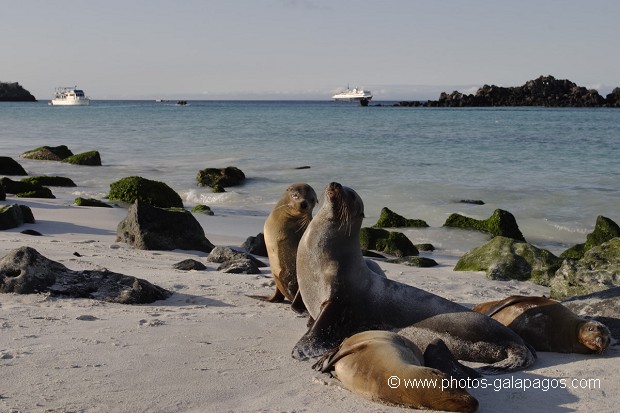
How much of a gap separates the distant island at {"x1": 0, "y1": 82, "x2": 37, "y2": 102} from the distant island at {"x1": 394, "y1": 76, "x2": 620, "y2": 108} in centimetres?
8759

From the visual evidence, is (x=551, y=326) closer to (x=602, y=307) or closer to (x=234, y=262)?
(x=602, y=307)

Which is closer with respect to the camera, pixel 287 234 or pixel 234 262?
pixel 287 234

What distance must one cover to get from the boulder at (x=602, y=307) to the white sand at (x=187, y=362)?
430 mm

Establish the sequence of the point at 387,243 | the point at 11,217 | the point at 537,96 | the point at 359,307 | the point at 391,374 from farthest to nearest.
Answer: the point at 537,96 < the point at 387,243 < the point at 11,217 < the point at 359,307 < the point at 391,374

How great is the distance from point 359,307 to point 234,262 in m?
2.90

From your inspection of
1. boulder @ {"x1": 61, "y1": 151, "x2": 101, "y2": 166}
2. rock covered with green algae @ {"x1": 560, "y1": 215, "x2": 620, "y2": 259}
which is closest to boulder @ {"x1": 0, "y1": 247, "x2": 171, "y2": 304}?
rock covered with green algae @ {"x1": 560, "y1": 215, "x2": 620, "y2": 259}

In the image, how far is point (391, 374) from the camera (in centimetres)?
439

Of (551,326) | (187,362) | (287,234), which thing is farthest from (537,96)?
(187,362)

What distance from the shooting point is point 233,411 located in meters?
4.18

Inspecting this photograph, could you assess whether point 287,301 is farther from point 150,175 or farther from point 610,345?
point 150,175

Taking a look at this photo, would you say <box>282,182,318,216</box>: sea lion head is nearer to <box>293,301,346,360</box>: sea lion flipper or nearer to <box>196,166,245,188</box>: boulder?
<box>293,301,346,360</box>: sea lion flipper

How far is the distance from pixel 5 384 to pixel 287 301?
2927mm

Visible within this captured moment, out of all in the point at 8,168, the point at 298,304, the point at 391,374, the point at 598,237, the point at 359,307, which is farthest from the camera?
the point at 8,168

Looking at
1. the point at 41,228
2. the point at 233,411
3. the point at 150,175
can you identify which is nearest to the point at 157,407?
the point at 233,411
